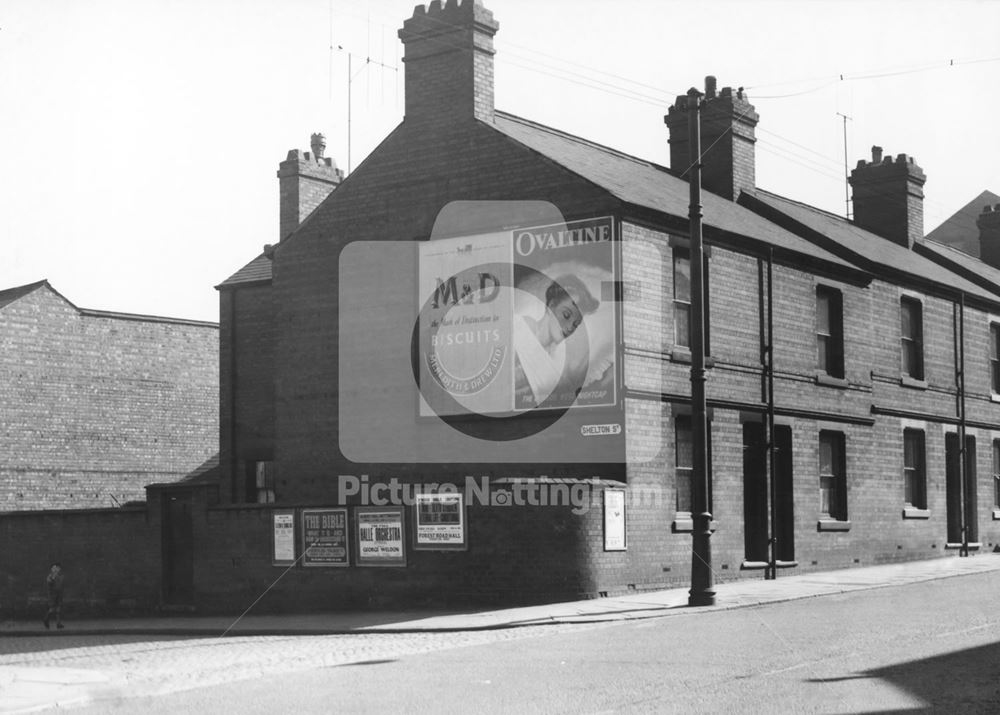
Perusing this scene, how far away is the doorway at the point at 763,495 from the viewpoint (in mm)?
28109

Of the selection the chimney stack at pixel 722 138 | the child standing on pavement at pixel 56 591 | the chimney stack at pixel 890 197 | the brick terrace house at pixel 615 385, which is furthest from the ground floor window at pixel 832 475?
the child standing on pavement at pixel 56 591

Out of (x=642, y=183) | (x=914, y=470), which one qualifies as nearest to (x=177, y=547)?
(x=642, y=183)

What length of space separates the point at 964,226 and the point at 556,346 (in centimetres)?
5669

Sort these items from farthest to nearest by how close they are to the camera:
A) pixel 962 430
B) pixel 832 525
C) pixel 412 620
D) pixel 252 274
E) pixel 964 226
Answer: pixel 964 226, pixel 252 274, pixel 962 430, pixel 832 525, pixel 412 620

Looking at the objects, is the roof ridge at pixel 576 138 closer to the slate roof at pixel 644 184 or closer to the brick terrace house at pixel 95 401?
the slate roof at pixel 644 184

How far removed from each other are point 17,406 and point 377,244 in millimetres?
15406

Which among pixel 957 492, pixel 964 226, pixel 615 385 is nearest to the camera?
pixel 615 385

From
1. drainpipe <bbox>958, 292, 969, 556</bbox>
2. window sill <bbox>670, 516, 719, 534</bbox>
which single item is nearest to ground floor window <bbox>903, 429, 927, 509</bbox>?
drainpipe <bbox>958, 292, 969, 556</bbox>

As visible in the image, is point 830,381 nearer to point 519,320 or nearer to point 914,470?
point 914,470

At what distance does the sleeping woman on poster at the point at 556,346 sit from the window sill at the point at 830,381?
7543mm

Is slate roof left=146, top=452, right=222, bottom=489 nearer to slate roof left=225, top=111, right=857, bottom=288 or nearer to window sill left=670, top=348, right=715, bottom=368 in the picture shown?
slate roof left=225, top=111, right=857, bottom=288

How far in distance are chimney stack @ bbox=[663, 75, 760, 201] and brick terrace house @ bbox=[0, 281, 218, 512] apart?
18.1 m

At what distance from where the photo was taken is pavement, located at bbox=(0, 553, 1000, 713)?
15031 mm

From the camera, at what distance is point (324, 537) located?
25.5m
